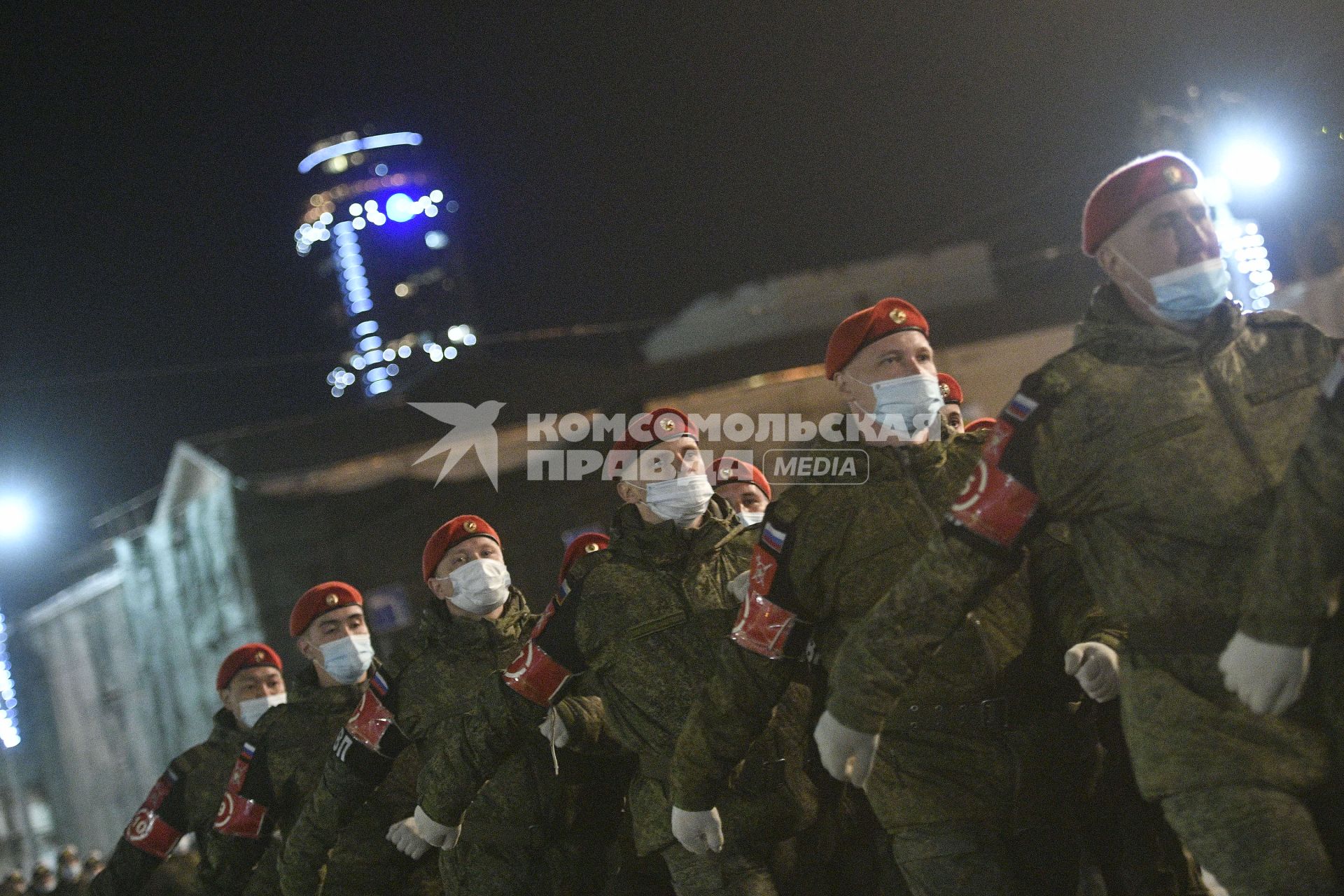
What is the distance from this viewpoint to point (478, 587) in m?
6.05

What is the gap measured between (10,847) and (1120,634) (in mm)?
29885

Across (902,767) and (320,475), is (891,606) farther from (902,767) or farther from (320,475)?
(320,475)

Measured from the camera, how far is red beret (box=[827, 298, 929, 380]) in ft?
13.3

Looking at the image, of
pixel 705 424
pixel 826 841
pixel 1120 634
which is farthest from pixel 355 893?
pixel 705 424

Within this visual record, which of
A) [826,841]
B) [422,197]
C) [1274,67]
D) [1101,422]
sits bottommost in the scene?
[826,841]

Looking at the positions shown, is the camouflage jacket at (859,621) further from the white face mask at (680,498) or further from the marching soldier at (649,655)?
the white face mask at (680,498)

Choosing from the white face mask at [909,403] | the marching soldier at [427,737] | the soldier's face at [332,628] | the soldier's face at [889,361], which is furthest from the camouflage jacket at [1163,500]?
the soldier's face at [332,628]

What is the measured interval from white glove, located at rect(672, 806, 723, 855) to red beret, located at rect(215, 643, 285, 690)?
5.09 m

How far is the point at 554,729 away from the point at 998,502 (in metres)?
2.80

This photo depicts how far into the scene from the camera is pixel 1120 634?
3.65 m

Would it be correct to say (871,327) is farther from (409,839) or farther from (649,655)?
(409,839)

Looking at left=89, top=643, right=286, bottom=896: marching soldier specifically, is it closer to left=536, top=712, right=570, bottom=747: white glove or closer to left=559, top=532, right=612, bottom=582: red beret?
left=559, top=532, right=612, bottom=582: red beret

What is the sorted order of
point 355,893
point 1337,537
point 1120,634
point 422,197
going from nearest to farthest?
point 1337,537 < point 1120,634 < point 355,893 < point 422,197

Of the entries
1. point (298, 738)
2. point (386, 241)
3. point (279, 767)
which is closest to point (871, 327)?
point (298, 738)
